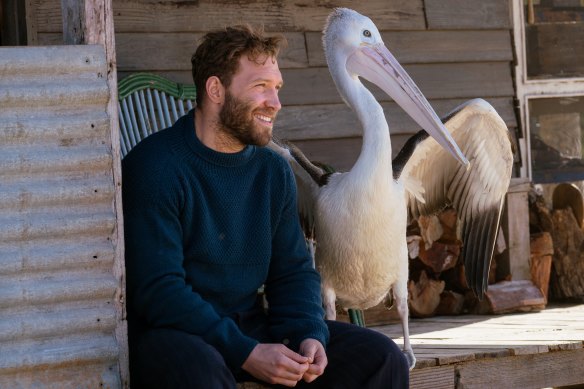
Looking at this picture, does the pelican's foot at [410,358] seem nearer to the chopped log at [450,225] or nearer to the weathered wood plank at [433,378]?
the weathered wood plank at [433,378]

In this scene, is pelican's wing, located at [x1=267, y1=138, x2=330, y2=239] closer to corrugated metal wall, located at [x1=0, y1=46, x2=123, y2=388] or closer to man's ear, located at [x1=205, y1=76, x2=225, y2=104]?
man's ear, located at [x1=205, y1=76, x2=225, y2=104]

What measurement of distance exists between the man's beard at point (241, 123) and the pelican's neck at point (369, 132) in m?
1.09

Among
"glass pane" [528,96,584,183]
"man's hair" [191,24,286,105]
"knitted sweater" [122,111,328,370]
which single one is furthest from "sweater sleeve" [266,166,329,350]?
"glass pane" [528,96,584,183]

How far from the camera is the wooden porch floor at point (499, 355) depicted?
4.94 m

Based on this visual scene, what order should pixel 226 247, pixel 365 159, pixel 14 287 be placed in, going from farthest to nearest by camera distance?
pixel 365 159 < pixel 226 247 < pixel 14 287

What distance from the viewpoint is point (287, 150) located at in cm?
529

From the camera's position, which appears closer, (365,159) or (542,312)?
(365,159)

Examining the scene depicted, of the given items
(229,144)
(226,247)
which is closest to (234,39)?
(229,144)

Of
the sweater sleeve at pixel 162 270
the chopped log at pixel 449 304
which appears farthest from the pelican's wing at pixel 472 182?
the sweater sleeve at pixel 162 270

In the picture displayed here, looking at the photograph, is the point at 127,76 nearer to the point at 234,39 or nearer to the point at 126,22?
the point at 126,22

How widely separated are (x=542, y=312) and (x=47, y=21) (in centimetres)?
314

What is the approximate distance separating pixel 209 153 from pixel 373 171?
1205 millimetres

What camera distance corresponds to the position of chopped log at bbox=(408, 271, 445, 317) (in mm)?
6816

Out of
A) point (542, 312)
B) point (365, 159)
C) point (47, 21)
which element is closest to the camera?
point (365, 159)
